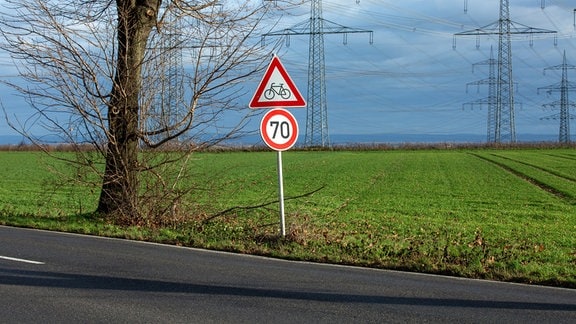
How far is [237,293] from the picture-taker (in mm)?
7945

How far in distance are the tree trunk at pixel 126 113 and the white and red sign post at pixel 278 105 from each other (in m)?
4.03

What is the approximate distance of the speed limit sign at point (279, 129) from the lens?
479 inches

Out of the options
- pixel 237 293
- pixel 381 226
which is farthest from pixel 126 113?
pixel 237 293

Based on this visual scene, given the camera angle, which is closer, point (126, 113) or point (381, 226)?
point (126, 113)

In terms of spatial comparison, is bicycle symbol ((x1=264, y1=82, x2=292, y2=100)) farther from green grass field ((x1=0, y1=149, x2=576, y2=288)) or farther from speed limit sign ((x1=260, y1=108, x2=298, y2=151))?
green grass field ((x1=0, y1=149, x2=576, y2=288))

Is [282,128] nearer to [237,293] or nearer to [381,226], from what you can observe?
[237,293]

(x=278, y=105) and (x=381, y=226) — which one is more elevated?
(x=278, y=105)

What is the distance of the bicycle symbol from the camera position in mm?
12109

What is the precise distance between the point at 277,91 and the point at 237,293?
16.4 feet

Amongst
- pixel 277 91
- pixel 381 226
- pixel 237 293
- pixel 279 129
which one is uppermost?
pixel 277 91

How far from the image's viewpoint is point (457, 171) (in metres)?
47.6

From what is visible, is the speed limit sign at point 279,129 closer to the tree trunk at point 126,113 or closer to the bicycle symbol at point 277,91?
the bicycle symbol at point 277,91

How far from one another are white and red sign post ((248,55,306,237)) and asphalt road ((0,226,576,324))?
2352 mm

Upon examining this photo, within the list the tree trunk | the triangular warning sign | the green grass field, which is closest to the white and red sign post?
the triangular warning sign
